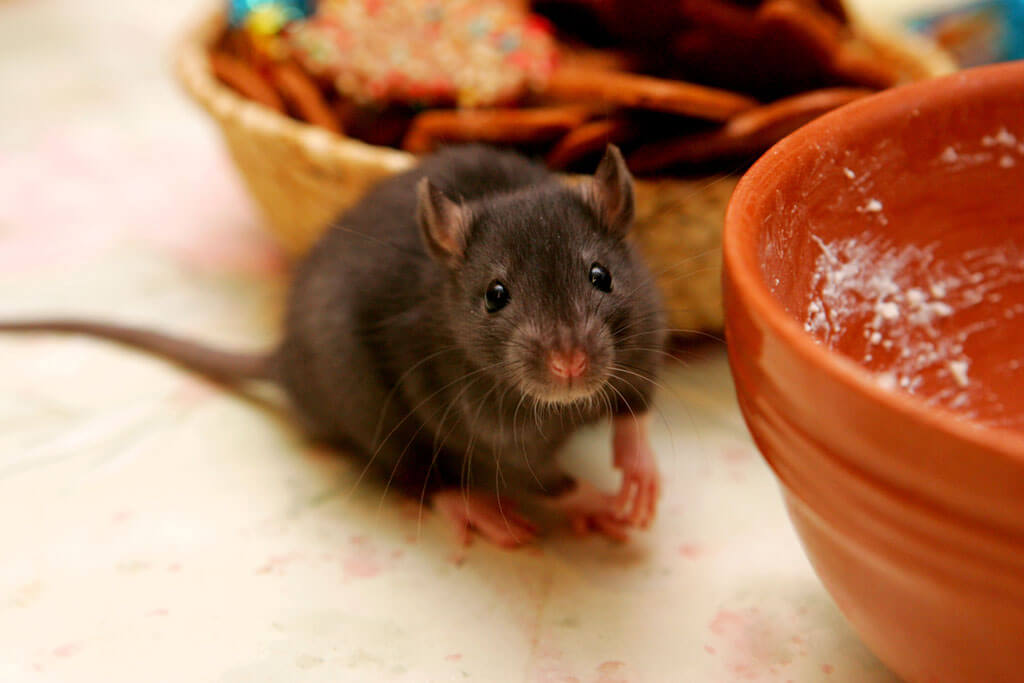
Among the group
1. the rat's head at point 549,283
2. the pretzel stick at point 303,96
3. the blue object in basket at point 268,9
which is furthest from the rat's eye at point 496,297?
the blue object in basket at point 268,9

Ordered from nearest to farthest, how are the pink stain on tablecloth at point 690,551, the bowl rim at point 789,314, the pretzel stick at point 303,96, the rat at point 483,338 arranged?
1. the bowl rim at point 789,314
2. the rat at point 483,338
3. the pink stain on tablecloth at point 690,551
4. the pretzel stick at point 303,96

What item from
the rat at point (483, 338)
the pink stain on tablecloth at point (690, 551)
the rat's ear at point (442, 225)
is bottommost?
the pink stain on tablecloth at point (690, 551)

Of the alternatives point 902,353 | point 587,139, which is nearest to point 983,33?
point 587,139

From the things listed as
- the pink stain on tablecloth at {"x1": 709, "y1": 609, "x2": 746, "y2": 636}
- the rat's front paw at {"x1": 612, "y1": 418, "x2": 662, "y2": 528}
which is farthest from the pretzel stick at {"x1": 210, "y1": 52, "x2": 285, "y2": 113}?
the pink stain on tablecloth at {"x1": 709, "y1": 609, "x2": 746, "y2": 636}

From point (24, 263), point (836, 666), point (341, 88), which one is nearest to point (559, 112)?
point (341, 88)

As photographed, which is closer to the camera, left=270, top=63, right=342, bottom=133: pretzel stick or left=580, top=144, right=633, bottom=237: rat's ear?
left=580, top=144, right=633, bottom=237: rat's ear

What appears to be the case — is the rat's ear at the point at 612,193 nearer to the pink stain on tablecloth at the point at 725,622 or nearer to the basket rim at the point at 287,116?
the basket rim at the point at 287,116

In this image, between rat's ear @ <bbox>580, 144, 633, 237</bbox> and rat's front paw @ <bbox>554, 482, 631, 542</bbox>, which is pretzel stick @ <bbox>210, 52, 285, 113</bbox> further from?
rat's front paw @ <bbox>554, 482, 631, 542</bbox>

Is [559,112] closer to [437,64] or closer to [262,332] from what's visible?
[437,64]

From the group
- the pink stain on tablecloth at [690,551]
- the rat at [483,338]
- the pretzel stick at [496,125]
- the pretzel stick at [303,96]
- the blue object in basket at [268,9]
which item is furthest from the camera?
the blue object in basket at [268,9]
